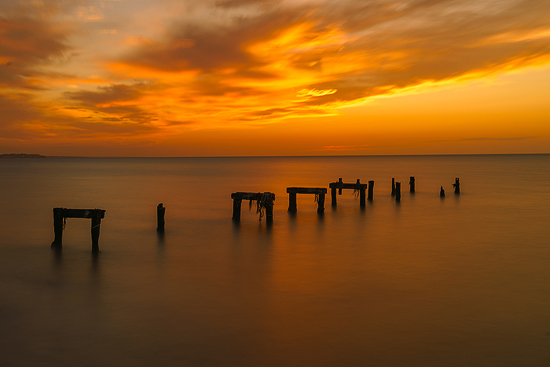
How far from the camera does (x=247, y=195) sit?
20.1 meters

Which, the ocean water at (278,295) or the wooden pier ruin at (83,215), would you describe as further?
the wooden pier ruin at (83,215)

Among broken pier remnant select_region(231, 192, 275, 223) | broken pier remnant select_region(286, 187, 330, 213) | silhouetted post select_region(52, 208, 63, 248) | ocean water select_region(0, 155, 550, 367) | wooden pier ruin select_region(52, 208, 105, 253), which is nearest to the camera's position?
ocean water select_region(0, 155, 550, 367)

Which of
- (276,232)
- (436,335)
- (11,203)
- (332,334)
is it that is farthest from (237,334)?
(11,203)

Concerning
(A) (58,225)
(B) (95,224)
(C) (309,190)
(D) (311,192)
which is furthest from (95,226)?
(D) (311,192)

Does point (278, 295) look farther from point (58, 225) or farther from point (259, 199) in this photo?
point (259, 199)

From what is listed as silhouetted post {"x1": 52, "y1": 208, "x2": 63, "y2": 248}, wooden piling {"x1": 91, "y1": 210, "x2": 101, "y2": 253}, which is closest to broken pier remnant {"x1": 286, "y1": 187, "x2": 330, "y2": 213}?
wooden piling {"x1": 91, "y1": 210, "x2": 101, "y2": 253}

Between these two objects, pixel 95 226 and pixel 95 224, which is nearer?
pixel 95 224

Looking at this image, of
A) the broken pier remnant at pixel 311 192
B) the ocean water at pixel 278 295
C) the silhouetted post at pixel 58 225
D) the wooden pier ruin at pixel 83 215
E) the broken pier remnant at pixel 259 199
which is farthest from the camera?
the broken pier remnant at pixel 311 192

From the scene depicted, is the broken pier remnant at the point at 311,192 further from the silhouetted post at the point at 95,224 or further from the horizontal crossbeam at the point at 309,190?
the silhouetted post at the point at 95,224

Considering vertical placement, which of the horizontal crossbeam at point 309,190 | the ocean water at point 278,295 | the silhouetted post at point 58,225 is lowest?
the ocean water at point 278,295

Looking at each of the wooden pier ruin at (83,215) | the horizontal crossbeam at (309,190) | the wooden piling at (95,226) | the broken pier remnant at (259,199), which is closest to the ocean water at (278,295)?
the wooden piling at (95,226)

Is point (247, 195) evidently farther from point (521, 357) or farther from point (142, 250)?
point (521, 357)

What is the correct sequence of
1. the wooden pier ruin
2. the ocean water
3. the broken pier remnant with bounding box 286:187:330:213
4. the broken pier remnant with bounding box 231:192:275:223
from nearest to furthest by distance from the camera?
the ocean water, the wooden pier ruin, the broken pier remnant with bounding box 231:192:275:223, the broken pier remnant with bounding box 286:187:330:213

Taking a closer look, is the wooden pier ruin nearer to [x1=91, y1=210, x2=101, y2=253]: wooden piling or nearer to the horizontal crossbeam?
[x1=91, y1=210, x2=101, y2=253]: wooden piling
